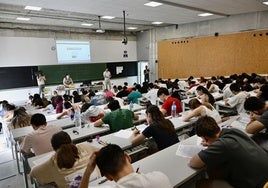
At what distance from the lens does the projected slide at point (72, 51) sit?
11453 mm

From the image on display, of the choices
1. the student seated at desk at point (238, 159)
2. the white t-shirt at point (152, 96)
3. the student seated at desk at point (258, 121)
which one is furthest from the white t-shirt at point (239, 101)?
the student seated at desk at point (238, 159)

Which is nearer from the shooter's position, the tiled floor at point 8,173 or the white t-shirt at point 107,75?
the tiled floor at point 8,173

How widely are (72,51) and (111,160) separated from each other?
36.9 ft

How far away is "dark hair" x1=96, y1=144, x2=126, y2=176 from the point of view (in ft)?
4.77

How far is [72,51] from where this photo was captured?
11852mm

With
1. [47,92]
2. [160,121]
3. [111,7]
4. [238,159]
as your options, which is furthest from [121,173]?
[47,92]

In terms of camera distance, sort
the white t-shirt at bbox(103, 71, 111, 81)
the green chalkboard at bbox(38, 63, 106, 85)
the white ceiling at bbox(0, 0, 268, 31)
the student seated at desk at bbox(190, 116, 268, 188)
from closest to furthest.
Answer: the student seated at desk at bbox(190, 116, 268, 188) < the white ceiling at bbox(0, 0, 268, 31) < the green chalkboard at bbox(38, 63, 106, 85) < the white t-shirt at bbox(103, 71, 111, 81)

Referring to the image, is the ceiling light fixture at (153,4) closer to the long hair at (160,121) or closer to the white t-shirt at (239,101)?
the white t-shirt at (239,101)

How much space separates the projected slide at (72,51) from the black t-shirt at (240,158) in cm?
1089

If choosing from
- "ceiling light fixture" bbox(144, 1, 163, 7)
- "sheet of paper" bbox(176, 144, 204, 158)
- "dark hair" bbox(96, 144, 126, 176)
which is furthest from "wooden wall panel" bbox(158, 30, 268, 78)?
"dark hair" bbox(96, 144, 126, 176)

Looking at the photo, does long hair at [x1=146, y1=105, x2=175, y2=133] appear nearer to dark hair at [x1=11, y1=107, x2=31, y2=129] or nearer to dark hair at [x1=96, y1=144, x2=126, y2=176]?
dark hair at [x1=96, y1=144, x2=126, y2=176]

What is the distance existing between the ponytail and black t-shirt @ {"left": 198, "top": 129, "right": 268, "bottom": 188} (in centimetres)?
125

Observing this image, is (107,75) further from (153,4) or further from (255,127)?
(255,127)

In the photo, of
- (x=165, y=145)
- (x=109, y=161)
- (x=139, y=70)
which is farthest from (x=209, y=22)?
(x=109, y=161)
